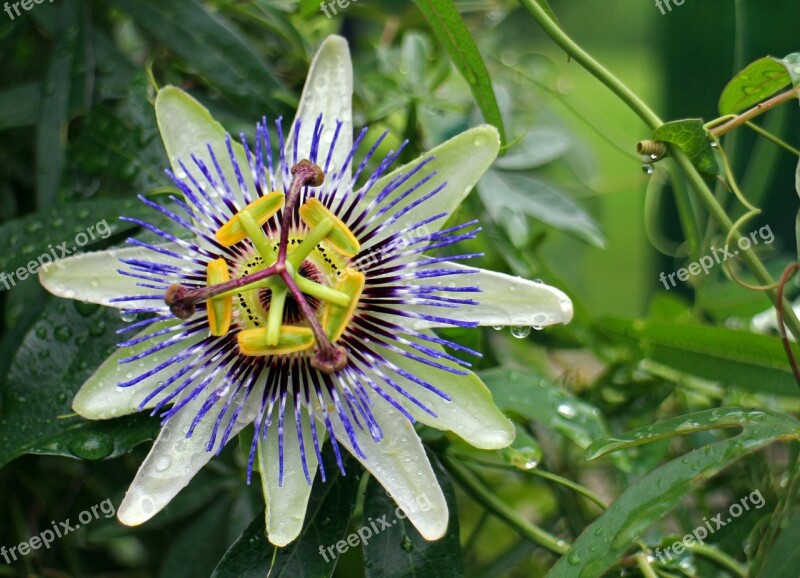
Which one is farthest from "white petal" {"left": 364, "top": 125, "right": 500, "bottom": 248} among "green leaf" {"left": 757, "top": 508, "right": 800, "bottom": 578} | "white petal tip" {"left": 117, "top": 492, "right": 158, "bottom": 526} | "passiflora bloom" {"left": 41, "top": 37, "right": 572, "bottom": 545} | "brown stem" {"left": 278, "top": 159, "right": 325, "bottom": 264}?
"green leaf" {"left": 757, "top": 508, "right": 800, "bottom": 578}

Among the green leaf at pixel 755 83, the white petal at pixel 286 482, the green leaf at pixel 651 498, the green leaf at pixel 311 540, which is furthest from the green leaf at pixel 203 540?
the green leaf at pixel 755 83

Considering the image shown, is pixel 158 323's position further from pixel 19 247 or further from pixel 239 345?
pixel 19 247

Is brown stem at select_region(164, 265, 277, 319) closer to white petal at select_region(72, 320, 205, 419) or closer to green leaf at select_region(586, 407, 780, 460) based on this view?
white petal at select_region(72, 320, 205, 419)

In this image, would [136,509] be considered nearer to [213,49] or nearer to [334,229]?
[334,229]

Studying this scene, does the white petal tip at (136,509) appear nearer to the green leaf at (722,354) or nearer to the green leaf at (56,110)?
the green leaf at (56,110)

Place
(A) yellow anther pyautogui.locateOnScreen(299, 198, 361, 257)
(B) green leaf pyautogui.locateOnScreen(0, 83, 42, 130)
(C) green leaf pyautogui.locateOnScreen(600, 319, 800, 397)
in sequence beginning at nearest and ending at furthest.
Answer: (A) yellow anther pyautogui.locateOnScreen(299, 198, 361, 257)
(C) green leaf pyautogui.locateOnScreen(600, 319, 800, 397)
(B) green leaf pyautogui.locateOnScreen(0, 83, 42, 130)

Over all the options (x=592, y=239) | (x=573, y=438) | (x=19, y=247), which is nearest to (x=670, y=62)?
(x=592, y=239)
